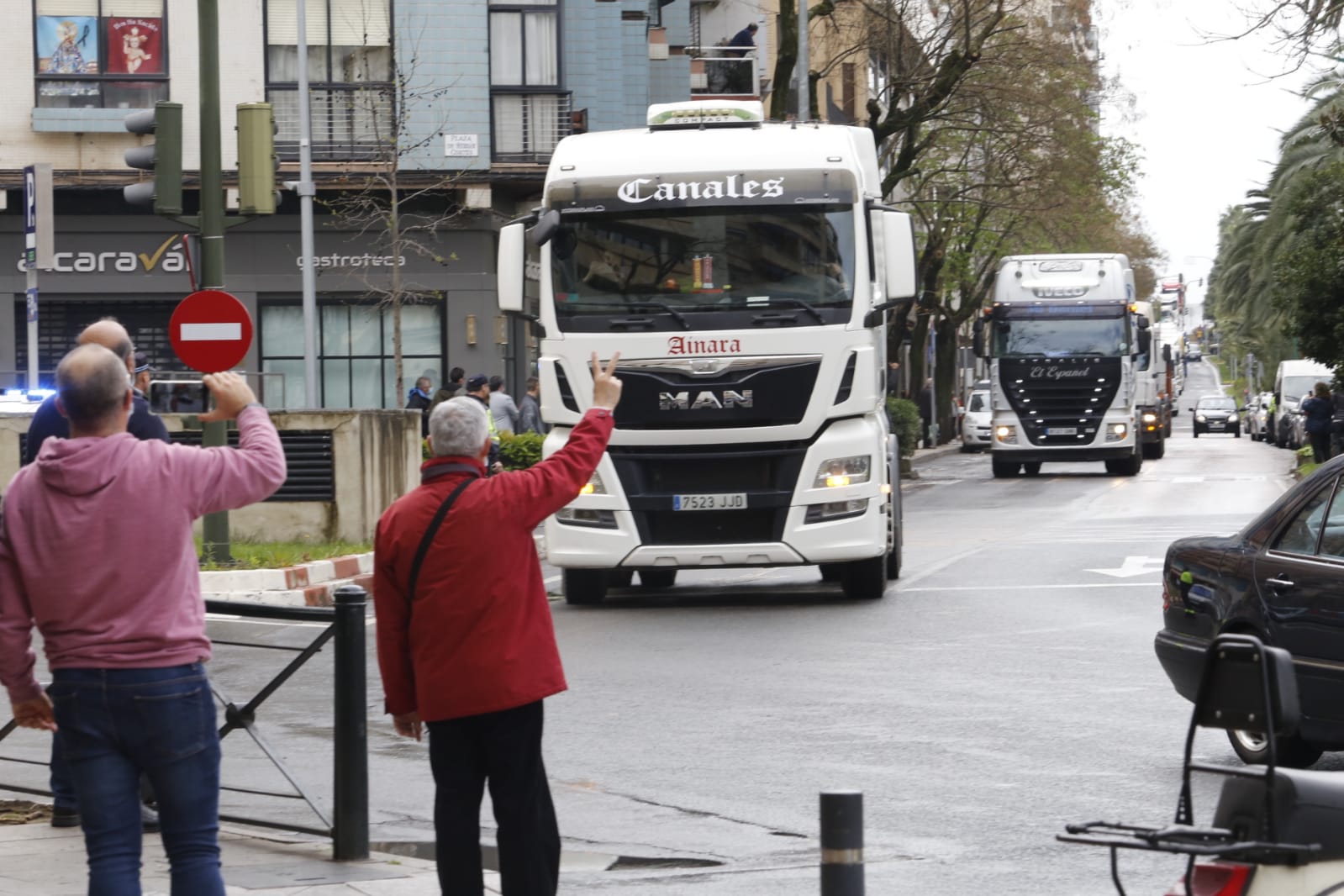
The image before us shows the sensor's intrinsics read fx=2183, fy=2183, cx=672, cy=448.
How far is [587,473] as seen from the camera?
611 cm

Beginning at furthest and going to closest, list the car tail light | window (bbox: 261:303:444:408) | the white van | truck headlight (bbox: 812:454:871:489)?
the white van, window (bbox: 261:303:444:408), truck headlight (bbox: 812:454:871:489), the car tail light

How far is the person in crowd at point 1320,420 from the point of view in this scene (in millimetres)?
39938

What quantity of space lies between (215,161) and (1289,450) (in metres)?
47.7

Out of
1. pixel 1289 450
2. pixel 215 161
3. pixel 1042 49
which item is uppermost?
pixel 1042 49

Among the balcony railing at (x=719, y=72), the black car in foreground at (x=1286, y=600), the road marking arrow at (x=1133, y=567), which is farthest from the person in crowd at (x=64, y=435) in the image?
the balcony railing at (x=719, y=72)

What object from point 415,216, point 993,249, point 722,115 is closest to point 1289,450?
point 993,249

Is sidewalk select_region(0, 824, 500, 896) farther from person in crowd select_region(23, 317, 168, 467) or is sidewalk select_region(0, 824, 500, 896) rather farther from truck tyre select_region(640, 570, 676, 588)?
truck tyre select_region(640, 570, 676, 588)

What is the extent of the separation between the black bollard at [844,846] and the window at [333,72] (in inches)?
1276

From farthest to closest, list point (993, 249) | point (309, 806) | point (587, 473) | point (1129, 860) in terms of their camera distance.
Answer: point (993, 249), point (309, 806), point (1129, 860), point (587, 473)

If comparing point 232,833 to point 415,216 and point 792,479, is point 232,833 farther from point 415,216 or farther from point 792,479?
point 415,216

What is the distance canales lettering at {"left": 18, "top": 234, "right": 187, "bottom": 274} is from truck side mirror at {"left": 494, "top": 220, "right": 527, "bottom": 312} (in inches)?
835

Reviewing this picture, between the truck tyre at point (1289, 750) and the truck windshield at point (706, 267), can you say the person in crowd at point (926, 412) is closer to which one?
the truck windshield at point (706, 267)

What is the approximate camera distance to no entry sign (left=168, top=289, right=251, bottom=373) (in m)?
16.2

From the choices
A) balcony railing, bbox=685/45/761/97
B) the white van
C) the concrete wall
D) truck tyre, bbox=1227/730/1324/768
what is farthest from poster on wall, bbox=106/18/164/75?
the white van
